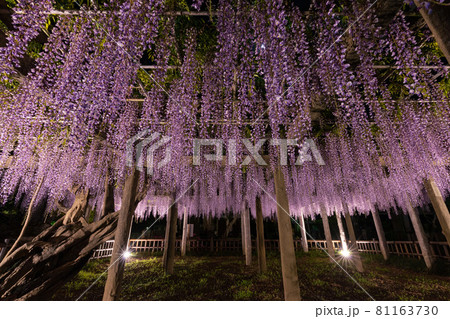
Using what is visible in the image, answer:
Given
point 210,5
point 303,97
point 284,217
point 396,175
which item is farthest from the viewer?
point 396,175

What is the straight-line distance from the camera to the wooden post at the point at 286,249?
336cm

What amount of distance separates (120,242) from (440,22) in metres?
4.70

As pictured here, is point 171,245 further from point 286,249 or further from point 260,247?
point 286,249

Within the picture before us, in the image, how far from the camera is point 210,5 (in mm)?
2314

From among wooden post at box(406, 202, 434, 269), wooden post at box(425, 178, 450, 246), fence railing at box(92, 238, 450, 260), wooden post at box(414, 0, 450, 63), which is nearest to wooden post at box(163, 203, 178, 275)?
fence railing at box(92, 238, 450, 260)

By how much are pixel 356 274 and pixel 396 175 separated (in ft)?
11.3

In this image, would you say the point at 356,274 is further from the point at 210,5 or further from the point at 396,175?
the point at 210,5

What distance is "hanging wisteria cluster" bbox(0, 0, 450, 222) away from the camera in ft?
7.48

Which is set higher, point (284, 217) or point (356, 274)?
point (284, 217)

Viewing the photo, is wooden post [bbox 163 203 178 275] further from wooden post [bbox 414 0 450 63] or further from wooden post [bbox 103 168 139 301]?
wooden post [bbox 414 0 450 63]

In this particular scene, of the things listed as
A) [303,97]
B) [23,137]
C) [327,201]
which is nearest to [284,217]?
[303,97]

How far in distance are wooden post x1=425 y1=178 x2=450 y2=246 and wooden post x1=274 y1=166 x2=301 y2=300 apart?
166 inches

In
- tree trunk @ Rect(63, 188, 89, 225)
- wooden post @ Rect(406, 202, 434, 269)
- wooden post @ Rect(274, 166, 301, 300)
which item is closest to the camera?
wooden post @ Rect(274, 166, 301, 300)
